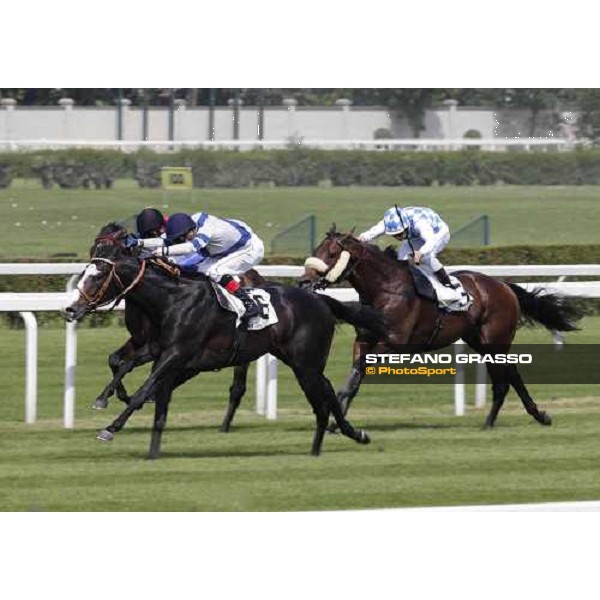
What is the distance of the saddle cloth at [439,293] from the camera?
1104 centimetres

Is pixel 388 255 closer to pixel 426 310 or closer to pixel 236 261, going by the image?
pixel 426 310

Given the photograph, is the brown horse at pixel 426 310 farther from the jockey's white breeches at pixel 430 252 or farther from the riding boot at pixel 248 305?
the riding boot at pixel 248 305

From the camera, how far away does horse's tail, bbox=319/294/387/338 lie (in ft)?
32.8

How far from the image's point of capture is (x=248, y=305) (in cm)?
971

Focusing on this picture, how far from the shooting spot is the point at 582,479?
8781mm

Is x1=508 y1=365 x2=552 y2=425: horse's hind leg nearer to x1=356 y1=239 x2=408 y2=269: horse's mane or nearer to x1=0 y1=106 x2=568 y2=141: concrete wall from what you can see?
x1=356 y1=239 x2=408 y2=269: horse's mane

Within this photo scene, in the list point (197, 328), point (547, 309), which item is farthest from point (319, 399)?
point (547, 309)

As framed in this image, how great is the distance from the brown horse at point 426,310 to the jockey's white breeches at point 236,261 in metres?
0.33

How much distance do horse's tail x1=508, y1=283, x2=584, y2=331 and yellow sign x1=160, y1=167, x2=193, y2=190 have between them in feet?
53.5

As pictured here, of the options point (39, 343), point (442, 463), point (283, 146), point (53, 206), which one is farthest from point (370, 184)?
point (442, 463)

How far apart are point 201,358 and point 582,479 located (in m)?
2.22

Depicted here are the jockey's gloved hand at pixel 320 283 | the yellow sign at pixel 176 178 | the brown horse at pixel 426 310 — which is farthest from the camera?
the yellow sign at pixel 176 178

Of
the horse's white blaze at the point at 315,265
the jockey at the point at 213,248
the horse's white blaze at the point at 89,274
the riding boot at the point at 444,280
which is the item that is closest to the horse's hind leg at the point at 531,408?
the riding boot at the point at 444,280

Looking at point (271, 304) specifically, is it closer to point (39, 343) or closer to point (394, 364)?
point (394, 364)
